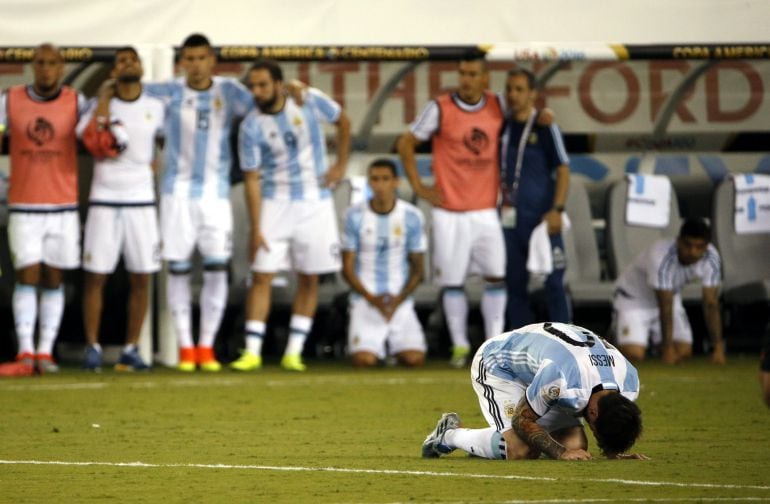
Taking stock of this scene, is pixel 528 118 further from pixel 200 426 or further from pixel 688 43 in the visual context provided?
pixel 200 426

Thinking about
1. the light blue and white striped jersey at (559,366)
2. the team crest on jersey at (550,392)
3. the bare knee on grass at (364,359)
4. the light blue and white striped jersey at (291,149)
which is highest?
the light blue and white striped jersey at (291,149)

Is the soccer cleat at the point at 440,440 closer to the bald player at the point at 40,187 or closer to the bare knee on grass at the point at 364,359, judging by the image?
the bald player at the point at 40,187

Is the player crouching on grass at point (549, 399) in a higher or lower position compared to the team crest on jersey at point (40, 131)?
lower

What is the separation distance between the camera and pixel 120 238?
40.7 feet

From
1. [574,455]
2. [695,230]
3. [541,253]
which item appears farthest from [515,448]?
[695,230]

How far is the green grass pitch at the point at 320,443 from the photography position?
6289 mm

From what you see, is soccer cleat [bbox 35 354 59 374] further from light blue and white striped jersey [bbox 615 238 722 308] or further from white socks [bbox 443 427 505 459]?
white socks [bbox 443 427 505 459]

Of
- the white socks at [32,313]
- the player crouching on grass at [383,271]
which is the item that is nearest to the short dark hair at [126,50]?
the white socks at [32,313]

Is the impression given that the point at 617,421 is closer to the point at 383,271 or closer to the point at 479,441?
the point at 479,441

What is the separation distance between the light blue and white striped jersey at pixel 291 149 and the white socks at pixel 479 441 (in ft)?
18.1

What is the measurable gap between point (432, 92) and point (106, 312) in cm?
377

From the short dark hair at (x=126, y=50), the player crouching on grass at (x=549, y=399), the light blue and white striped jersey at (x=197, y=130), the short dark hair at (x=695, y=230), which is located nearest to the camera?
the player crouching on grass at (x=549, y=399)

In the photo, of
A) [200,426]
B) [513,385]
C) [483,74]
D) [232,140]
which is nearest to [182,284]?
[232,140]

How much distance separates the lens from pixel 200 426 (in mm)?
8953
